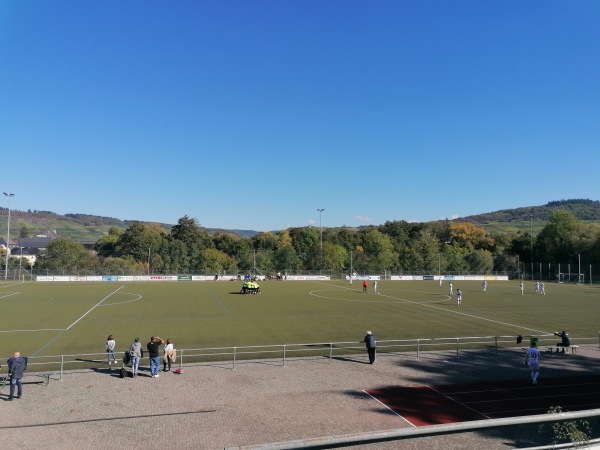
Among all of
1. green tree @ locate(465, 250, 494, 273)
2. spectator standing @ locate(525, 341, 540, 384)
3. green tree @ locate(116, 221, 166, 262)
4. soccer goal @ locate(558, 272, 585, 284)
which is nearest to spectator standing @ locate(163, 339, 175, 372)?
spectator standing @ locate(525, 341, 540, 384)

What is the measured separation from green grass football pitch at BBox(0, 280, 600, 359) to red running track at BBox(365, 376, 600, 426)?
9905 millimetres

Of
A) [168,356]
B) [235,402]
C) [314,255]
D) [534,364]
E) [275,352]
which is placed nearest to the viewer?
[235,402]

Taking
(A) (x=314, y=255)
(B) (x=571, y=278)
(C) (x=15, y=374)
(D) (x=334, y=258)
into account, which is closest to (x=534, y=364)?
(C) (x=15, y=374)

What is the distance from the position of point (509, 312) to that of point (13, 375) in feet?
117

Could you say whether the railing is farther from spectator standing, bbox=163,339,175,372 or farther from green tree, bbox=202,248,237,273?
green tree, bbox=202,248,237,273

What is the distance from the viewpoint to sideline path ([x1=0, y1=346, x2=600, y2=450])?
1180 cm

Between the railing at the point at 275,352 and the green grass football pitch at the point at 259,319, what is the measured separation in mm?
1820

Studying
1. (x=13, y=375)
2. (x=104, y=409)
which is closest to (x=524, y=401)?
(x=104, y=409)

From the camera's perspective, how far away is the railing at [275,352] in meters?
19.5

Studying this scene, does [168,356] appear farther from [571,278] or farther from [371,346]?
[571,278]

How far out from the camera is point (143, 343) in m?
24.7

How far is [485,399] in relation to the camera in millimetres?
15430

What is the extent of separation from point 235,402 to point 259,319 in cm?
1851

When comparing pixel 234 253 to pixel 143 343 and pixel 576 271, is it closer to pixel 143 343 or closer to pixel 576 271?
pixel 576 271
